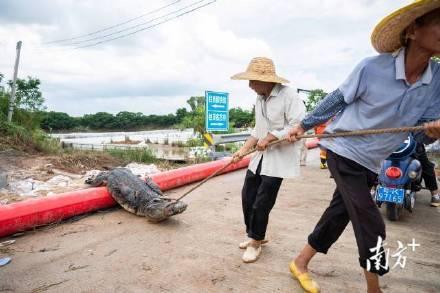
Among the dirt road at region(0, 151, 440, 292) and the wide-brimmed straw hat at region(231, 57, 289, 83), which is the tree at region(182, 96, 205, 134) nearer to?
the dirt road at region(0, 151, 440, 292)

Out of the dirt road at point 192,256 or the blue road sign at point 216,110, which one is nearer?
the dirt road at point 192,256

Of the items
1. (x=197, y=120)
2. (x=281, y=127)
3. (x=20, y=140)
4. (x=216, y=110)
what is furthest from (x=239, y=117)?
(x=281, y=127)

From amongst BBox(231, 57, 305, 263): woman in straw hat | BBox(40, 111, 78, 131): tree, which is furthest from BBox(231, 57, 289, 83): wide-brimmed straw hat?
BBox(40, 111, 78, 131): tree

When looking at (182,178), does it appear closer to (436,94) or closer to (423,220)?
(423,220)

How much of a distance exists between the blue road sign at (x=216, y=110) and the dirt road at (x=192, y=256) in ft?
13.6

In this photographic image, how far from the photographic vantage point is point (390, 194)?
3.95 metres

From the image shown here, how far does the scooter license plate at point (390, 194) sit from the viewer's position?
3887mm

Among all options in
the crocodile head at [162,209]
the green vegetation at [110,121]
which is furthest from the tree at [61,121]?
the crocodile head at [162,209]

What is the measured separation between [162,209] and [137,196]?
0.63 m

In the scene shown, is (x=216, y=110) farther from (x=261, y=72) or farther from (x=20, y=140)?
(x=261, y=72)

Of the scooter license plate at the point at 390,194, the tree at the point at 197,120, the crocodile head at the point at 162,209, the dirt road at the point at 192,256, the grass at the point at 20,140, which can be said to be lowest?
the dirt road at the point at 192,256

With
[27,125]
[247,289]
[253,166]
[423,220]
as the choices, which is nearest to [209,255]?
[247,289]

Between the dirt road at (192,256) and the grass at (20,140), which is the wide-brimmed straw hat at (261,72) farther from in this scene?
the grass at (20,140)

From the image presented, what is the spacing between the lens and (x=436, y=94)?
2.09 meters
